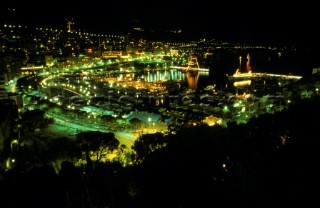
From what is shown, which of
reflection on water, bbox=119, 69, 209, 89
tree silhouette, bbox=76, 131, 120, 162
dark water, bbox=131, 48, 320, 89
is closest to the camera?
tree silhouette, bbox=76, 131, 120, 162

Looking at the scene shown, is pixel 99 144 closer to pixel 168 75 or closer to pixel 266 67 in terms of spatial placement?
pixel 168 75

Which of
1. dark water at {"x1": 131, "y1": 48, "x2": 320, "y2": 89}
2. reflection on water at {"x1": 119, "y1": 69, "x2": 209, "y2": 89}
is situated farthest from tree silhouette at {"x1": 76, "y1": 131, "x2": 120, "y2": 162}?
reflection on water at {"x1": 119, "y1": 69, "x2": 209, "y2": 89}

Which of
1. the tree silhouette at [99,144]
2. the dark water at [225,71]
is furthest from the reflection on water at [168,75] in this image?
the tree silhouette at [99,144]

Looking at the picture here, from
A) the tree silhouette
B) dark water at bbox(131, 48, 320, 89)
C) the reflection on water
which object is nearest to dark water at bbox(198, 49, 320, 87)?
dark water at bbox(131, 48, 320, 89)

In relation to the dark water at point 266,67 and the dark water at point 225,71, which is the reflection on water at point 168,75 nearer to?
the dark water at point 225,71

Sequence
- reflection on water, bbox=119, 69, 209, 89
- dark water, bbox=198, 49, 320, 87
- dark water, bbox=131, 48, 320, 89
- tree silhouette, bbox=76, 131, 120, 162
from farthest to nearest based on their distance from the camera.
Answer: dark water, bbox=198, 49, 320, 87, reflection on water, bbox=119, 69, 209, 89, dark water, bbox=131, 48, 320, 89, tree silhouette, bbox=76, 131, 120, 162

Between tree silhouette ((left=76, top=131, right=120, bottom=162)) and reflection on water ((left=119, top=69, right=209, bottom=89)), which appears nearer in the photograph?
tree silhouette ((left=76, top=131, right=120, bottom=162))

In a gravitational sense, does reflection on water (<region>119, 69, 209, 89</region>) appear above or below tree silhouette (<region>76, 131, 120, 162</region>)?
below

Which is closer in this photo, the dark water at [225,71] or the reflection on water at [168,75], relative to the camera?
the dark water at [225,71]

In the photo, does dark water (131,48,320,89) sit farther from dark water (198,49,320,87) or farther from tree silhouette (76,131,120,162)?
tree silhouette (76,131,120,162)

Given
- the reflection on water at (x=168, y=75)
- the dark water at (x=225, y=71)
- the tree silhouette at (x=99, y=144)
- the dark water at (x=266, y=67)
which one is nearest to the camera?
the tree silhouette at (x=99, y=144)

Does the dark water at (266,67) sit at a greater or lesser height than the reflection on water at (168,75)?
greater

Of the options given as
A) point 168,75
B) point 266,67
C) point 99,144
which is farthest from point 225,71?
point 99,144

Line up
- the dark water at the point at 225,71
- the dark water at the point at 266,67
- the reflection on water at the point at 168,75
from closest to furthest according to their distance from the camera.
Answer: the dark water at the point at 225,71
the reflection on water at the point at 168,75
the dark water at the point at 266,67
